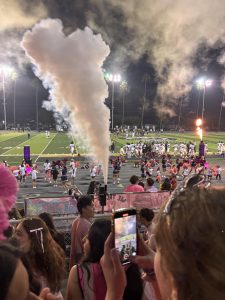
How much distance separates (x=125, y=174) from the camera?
27.4 metres

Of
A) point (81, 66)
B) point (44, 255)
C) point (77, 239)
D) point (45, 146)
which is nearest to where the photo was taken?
point (44, 255)

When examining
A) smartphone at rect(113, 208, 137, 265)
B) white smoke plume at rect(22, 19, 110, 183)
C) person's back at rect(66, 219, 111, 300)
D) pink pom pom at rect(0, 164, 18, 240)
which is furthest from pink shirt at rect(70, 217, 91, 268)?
white smoke plume at rect(22, 19, 110, 183)

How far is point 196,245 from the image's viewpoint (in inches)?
43.4

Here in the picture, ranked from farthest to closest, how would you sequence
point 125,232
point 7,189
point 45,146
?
point 45,146 → point 125,232 → point 7,189

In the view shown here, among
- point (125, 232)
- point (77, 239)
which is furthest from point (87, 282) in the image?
point (77, 239)

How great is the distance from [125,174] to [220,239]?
2638 cm

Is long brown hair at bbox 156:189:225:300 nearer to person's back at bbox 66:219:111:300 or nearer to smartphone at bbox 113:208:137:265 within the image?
smartphone at bbox 113:208:137:265

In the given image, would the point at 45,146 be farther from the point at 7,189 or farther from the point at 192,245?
the point at 192,245

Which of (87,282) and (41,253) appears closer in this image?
(87,282)

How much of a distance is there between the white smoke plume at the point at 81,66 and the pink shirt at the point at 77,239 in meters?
12.2

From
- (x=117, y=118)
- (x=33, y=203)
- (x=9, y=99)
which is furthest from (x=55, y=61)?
(x=9, y=99)

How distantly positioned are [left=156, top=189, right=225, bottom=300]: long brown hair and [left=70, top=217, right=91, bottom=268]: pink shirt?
3.15 m

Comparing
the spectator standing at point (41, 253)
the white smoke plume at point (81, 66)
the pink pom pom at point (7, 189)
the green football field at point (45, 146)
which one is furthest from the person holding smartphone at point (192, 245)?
the green football field at point (45, 146)

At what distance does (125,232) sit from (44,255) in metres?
1.31
